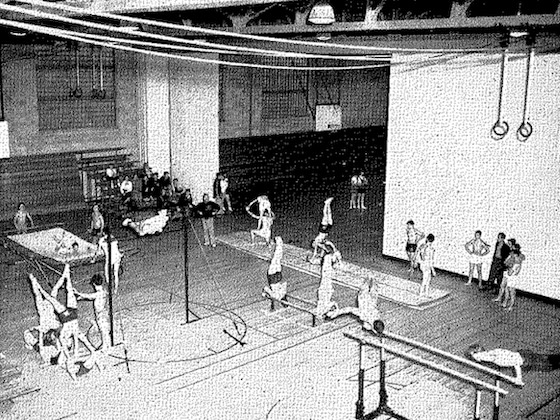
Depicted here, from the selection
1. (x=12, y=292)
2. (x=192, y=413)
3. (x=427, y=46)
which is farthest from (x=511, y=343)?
(x=12, y=292)

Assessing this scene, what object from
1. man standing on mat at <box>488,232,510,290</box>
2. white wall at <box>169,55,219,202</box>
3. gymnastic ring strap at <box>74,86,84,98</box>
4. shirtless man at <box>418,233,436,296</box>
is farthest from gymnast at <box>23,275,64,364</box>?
white wall at <box>169,55,219,202</box>

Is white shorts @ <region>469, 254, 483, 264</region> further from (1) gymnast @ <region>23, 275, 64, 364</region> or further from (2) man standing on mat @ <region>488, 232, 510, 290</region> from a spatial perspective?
(1) gymnast @ <region>23, 275, 64, 364</region>

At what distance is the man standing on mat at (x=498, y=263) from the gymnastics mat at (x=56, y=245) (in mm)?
8162

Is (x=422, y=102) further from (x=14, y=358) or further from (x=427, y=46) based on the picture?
(x=14, y=358)

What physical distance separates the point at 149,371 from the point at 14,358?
86.0 inches

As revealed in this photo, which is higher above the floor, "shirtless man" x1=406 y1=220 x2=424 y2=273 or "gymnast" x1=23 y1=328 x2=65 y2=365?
"shirtless man" x1=406 y1=220 x2=424 y2=273

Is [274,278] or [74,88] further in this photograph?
[74,88]

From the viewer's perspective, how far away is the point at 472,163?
14297 millimetres

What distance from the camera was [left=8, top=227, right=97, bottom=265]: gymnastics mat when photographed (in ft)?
47.4

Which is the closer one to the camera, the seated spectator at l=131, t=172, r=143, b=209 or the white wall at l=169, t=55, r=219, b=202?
the white wall at l=169, t=55, r=219, b=202

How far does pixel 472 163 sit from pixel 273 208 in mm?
8588

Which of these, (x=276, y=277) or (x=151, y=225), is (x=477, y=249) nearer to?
(x=276, y=277)

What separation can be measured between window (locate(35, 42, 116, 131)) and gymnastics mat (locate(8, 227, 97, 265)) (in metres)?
4.82

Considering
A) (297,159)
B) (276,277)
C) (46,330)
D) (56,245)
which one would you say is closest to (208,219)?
(56,245)
